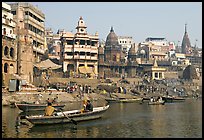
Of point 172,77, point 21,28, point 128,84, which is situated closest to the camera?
point 21,28

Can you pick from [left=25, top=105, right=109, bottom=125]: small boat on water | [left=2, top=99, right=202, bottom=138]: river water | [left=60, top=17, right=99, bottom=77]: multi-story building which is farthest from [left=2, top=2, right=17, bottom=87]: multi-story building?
[left=25, top=105, right=109, bottom=125]: small boat on water

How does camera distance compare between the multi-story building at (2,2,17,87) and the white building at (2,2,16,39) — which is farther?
the white building at (2,2,16,39)

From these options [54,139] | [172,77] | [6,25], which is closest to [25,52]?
[6,25]

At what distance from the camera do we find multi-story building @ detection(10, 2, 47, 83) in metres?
44.8

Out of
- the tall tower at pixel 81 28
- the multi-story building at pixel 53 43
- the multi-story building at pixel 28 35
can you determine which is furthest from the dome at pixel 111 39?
the multi-story building at pixel 28 35

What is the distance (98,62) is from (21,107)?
40329mm

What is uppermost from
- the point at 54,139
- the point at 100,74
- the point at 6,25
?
the point at 6,25

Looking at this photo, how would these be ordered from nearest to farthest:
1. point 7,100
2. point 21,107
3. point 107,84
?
1. point 21,107
2. point 7,100
3. point 107,84

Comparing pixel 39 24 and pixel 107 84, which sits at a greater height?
pixel 39 24

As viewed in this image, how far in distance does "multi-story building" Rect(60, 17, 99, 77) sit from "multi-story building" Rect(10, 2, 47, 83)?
4420mm

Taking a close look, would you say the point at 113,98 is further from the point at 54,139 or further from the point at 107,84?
the point at 54,139

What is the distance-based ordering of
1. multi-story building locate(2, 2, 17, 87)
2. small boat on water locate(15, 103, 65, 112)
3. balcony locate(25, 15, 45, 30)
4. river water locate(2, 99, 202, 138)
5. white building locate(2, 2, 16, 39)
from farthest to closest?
balcony locate(25, 15, 45, 30)
white building locate(2, 2, 16, 39)
multi-story building locate(2, 2, 17, 87)
small boat on water locate(15, 103, 65, 112)
river water locate(2, 99, 202, 138)

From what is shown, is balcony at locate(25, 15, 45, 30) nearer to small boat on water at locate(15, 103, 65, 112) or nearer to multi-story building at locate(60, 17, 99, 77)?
multi-story building at locate(60, 17, 99, 77)

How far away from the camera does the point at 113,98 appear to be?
151 ft
